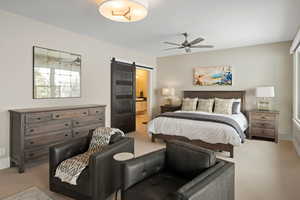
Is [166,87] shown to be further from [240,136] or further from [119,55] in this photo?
[240,136]

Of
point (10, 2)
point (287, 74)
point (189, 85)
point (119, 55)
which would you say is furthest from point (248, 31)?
point (10, 2)

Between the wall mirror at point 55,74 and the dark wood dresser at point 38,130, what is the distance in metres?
0.56

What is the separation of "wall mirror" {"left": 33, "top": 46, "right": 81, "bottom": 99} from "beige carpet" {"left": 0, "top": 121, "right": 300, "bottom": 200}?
4.59 feet

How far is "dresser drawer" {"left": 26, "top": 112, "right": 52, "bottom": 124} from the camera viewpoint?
287cm

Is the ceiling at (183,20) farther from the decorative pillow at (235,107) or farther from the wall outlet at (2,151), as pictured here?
the wall outlet at (2,151)

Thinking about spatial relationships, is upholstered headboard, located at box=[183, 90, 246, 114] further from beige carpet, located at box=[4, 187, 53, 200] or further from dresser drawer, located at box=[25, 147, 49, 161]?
beige carpet, located at box=[4, 187, 53, 200]

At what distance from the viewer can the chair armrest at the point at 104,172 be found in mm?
1910

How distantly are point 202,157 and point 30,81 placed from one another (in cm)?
323

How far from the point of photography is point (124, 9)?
98.1 inches

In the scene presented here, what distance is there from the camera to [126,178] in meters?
1.62

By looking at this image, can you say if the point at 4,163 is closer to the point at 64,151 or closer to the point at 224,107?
the point at 64,151

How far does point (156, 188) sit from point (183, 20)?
2.88m

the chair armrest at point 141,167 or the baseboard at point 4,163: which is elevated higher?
the chair armrest at point 141,167

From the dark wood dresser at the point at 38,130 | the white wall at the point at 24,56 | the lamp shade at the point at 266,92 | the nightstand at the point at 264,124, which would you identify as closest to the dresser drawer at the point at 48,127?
the dark wood dresser at the point at 38,130
